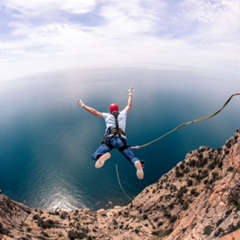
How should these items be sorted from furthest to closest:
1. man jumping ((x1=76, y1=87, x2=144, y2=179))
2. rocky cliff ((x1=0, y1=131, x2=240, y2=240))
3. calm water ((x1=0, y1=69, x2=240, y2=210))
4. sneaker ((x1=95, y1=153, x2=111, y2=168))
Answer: calm water ((x1=0, y1=69, x2=240, y2=210)) < rocky cliff ((x1=0, y1=131, x2=240, y2=240)) < man jumping ((x1=76, y1=87, x2=144, y2=179)) < sneaker ((x1=95, y1=153, x2=111, y2=168))

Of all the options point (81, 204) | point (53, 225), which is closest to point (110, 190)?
point (81, 204)

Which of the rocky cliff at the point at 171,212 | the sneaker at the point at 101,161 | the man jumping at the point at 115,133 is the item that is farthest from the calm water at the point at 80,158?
the sneaker at the point at 101,161

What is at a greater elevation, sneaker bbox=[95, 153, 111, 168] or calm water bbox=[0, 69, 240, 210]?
calm water bbox=[0, 69, 240, 210]

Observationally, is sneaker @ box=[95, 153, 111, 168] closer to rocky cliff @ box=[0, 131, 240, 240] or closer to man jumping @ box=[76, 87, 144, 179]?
man jumping @ box=[76, 87, 144, 179]

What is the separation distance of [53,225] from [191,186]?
27.4 metres

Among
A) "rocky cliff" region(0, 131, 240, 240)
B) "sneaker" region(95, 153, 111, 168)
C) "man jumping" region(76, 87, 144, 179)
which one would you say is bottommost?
"rocky cliff" region(0, 131, 240, 240)

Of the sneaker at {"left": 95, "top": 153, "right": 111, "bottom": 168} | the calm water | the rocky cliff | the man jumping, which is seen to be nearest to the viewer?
the sneaker at {"left": 95, "top": 153, "right": 111, "bottom": 168}

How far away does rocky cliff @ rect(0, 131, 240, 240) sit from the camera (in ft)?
90.1

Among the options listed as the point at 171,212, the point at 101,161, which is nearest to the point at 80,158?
the point at 171,212

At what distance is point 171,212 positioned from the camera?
45594 mm

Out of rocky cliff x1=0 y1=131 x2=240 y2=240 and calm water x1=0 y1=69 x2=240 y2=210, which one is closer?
rocky cliff x1=0 y1=131 x2=240 y2=240

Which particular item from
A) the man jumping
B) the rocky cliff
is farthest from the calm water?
the man jumping

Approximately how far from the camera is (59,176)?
104625 millimetres

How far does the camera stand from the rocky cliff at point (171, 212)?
1081 inches
